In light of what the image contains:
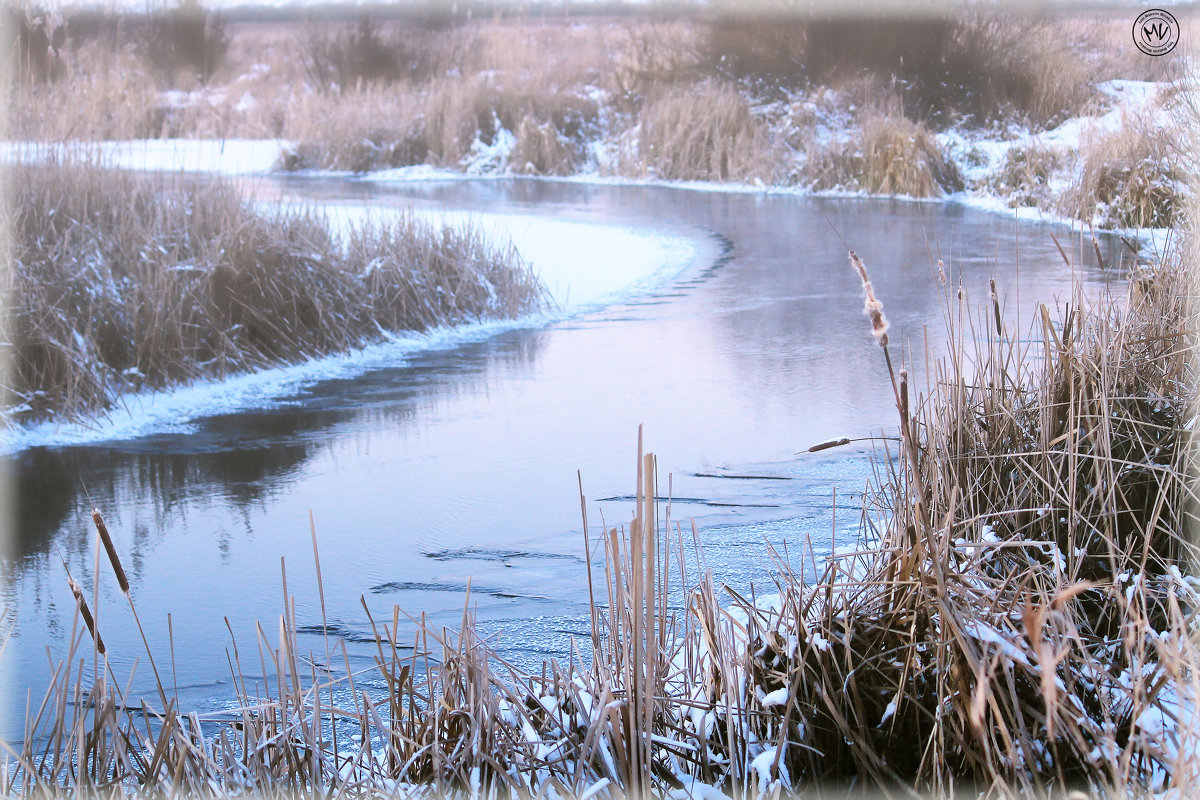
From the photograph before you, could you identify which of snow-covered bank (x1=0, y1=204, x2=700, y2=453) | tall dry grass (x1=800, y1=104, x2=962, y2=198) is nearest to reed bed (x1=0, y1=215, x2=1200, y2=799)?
snow-covered bank (x1=0, y1=204, x2=700, y2=453)

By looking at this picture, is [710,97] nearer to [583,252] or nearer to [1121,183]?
[583,252]

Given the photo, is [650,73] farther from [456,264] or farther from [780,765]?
[780,765]

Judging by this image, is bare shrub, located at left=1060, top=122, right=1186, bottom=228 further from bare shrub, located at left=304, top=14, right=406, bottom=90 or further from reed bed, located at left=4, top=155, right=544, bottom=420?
bare shrub, located at left=304, top=14, right=406, bottom=90

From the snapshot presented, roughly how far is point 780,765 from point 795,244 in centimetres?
876

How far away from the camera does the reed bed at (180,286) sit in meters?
4.77

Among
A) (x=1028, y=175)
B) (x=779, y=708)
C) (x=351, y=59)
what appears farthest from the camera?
(x=351, y=59)

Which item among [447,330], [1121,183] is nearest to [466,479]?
[447,330]

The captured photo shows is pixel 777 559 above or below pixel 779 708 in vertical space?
above

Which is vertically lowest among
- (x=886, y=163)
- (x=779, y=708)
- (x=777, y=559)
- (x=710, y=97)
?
(x=779, y=708)

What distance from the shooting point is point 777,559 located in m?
1.99

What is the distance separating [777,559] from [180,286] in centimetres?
414

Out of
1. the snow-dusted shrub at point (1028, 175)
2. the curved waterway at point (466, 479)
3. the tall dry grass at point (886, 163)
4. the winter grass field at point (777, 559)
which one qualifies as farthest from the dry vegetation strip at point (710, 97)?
the curved waterway at point (466, 479)

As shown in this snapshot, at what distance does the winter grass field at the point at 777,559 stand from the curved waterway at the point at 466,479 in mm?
118

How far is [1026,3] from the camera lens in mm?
17656
